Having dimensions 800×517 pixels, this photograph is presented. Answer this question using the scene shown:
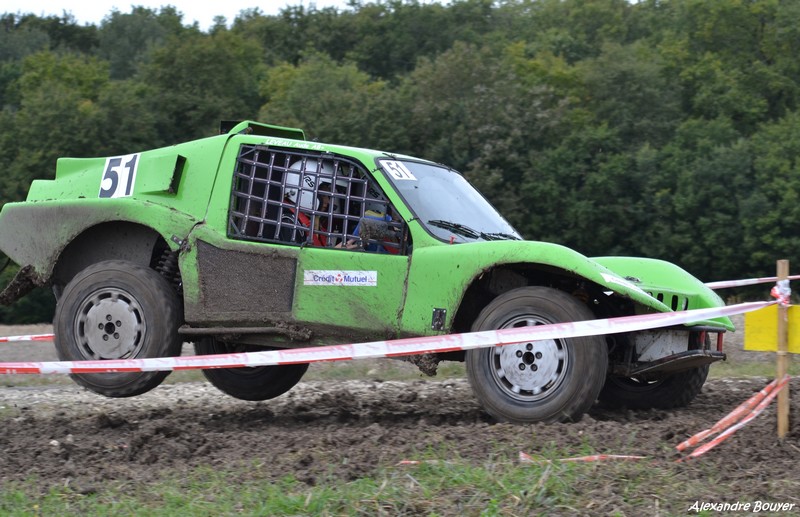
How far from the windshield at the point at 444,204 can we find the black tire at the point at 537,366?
712mm

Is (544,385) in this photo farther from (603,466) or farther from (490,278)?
(603,466)

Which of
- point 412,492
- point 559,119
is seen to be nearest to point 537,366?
point 412,492

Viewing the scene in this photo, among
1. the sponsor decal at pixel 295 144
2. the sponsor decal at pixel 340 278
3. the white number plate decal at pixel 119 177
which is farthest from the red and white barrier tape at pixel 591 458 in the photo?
the white number plate decal at pixel 119 177

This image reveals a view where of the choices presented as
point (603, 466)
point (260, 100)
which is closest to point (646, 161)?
point (260, 100)

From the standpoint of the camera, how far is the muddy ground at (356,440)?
17.8 feet

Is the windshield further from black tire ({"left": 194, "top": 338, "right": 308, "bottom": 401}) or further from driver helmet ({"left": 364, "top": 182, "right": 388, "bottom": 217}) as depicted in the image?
black tire ({"left": 194, "top": 338, "right": 308, "bottom": 401})

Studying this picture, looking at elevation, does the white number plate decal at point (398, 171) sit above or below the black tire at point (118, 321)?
above

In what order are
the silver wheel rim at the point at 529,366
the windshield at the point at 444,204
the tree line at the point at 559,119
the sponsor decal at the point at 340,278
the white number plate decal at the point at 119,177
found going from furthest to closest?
the tree line at the point at 559,119 → the white number plate decal at the point at 119,177 → the windshield at the point at 444,204 → the sponsor decal at the point at 340,278 → the silver wheel rim at the point at 529,366

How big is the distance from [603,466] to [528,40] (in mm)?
74991

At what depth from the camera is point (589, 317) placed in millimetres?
6730

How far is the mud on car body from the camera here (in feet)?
22.6

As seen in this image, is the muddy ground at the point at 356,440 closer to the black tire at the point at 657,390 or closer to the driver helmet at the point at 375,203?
the black tire at the point at 657,390

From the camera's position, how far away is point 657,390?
26.3 ft

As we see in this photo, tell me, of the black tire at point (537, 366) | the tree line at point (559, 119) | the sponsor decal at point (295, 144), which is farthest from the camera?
the tree line at point (559, 119)
